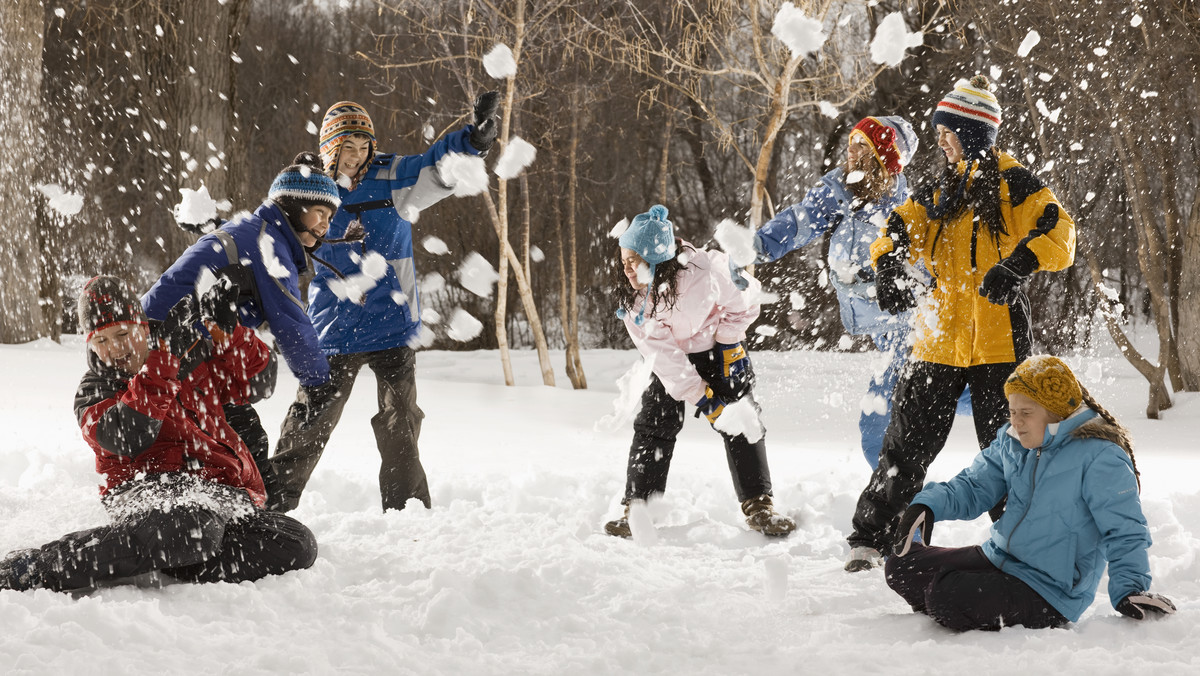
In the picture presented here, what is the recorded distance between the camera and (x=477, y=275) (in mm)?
13453

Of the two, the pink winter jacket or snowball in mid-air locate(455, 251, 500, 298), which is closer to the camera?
the pink winter jacket

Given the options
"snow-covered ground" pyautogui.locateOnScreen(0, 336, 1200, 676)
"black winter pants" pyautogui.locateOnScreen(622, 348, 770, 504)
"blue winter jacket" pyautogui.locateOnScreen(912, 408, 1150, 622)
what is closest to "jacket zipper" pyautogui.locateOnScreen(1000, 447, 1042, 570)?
"blue winter jacket" pyautogui.locateOnScreen(912, 408, 1150, 622)

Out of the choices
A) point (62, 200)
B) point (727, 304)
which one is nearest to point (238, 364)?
point (727, 304)

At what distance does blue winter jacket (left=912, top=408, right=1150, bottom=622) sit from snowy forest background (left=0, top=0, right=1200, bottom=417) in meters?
4.59

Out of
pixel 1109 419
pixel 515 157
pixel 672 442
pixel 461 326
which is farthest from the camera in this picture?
pixel 461 326

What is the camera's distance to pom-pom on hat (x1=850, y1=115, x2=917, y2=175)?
12.5 feet

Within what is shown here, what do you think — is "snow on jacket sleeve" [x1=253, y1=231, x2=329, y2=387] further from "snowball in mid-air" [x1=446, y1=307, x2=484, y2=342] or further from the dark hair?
"snowball in mid-air" [x1=446, y1=307, x2=484, y2=342]

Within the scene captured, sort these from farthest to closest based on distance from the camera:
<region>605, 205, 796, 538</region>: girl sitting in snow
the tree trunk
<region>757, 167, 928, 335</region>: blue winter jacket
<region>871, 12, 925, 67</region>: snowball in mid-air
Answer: the tree trunk
<region>871, 12, 925, 67</region>: snowball in mid-air
<region>605, 205, 796, 538</region>: girl sitting in snow
<region>757, 167, 928, 335</region>: blue winter jacket

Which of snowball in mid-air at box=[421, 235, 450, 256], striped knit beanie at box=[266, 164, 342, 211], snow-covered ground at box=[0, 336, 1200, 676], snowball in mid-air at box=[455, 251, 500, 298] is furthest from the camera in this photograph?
snowball in mid-air at box=[455, 251, 500, 298]

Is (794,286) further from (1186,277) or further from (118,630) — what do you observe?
(118,630)

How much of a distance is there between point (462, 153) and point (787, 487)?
2.19 m

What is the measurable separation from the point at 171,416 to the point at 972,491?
250cm

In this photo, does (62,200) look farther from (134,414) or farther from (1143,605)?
(1143,605)

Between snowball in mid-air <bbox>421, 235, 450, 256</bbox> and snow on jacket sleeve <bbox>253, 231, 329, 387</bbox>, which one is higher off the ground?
snowball in mid-air <bbox>421, 235, 450, 256</bbox>
